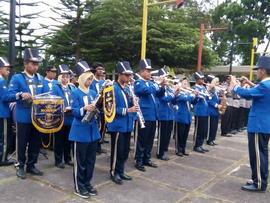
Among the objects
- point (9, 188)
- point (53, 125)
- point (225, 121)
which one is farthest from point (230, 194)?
point (225, 121)

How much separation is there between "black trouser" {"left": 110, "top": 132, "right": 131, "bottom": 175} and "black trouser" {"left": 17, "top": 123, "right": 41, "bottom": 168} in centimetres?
146

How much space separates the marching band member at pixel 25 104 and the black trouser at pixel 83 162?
1.24 meters

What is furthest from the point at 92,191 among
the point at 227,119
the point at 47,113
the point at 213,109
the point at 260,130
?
the point at 227,119

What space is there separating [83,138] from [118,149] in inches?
37.2

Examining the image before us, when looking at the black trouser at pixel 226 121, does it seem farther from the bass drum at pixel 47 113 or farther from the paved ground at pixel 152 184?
the bass drum at pixel 47 113

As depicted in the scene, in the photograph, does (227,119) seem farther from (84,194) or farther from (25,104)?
(25,104)

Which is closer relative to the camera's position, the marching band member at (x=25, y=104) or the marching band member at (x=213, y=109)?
the marching band member at (x=25, y=104)

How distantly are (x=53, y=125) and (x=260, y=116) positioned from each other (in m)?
3.75

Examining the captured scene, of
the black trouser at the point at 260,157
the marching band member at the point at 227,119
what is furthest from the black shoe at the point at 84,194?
the marching band member at the point at 227,119

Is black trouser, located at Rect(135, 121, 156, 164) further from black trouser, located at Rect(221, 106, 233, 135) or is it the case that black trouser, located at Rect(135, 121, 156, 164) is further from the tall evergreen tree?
the tall evergreen tree

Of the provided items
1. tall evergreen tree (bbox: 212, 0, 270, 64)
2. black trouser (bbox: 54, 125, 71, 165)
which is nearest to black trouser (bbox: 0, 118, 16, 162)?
black trouser (bbox: 54, 125, 71, 165)

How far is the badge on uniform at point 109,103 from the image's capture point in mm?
4656

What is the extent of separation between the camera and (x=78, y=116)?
452 centimetres

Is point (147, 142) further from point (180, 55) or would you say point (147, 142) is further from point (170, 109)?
point (180, 55)
